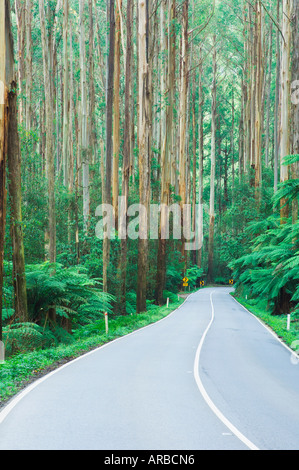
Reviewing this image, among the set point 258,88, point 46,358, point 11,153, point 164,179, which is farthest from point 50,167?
point 258,88

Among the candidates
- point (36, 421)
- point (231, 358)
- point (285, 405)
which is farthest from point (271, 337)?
point (36, 421)

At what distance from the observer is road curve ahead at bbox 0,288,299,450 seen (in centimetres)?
633

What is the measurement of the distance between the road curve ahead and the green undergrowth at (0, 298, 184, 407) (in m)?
0.34

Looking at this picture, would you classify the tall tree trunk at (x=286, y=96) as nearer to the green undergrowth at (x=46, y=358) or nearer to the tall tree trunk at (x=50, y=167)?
the green undergrowth at (x=46, y=358)

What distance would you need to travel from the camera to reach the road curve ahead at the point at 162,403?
6328 mm

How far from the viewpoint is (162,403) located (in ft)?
28.4

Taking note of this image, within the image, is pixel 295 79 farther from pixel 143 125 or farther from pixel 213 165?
pixel 213 165

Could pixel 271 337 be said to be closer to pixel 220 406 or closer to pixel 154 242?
pixel 220 406

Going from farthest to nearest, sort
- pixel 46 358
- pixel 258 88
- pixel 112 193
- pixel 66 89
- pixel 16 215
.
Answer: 1. pixel 258 88
2. pixel 66 89
3. pixel 112 193
4. pixel 16 215
5. pixel 46 358

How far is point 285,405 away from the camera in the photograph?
8875 mm

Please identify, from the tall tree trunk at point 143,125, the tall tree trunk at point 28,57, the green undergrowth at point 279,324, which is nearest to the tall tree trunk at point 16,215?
the green undergrowth at point 279,324

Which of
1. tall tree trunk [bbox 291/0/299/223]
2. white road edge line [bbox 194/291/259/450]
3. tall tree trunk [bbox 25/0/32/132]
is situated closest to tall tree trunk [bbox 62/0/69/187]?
tall tree trunk [bbox 25/0/32/132]

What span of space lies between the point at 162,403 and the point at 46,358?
5.51 metres

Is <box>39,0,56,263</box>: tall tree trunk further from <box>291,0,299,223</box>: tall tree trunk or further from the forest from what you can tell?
<box>291,0,299,223</box>: tall tree trunk
